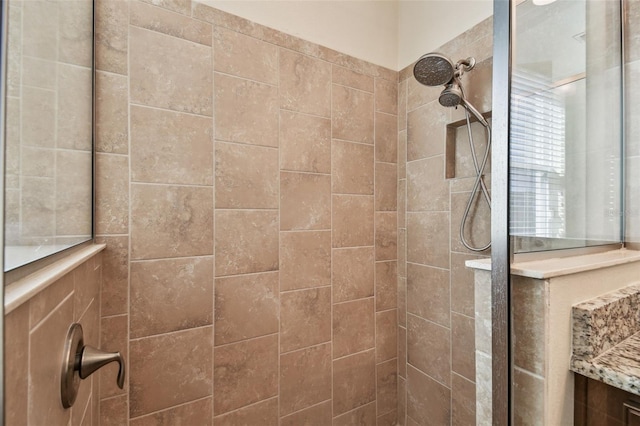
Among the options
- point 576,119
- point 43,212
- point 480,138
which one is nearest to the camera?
point 43,212

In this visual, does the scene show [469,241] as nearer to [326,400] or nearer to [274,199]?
[274,199]

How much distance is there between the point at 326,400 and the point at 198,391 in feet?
2.09

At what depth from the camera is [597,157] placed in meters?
0.88

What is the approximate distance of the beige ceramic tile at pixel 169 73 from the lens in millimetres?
1095

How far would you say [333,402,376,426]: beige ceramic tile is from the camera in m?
1.51

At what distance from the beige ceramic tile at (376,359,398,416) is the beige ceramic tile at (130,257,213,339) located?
1.01m

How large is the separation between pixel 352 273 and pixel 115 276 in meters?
1.04

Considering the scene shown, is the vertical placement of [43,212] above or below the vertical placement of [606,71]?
below

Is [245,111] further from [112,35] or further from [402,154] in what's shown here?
[402,154]

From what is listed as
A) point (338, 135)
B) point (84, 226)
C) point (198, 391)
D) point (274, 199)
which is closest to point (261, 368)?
point (198, 391)

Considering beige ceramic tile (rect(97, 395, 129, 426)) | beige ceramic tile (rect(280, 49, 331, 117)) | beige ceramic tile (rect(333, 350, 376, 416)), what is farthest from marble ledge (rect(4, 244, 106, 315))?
beige ceramic tile (rect(333, 350, 376, 416))

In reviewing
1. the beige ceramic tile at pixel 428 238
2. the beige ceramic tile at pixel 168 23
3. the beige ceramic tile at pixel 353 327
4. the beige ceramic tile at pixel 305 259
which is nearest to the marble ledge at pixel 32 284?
the beige ceramic tile at pixel 305 259

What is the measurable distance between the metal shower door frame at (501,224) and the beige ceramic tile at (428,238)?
0.81m

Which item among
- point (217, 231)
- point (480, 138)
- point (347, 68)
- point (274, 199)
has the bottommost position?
point (217, 231)
